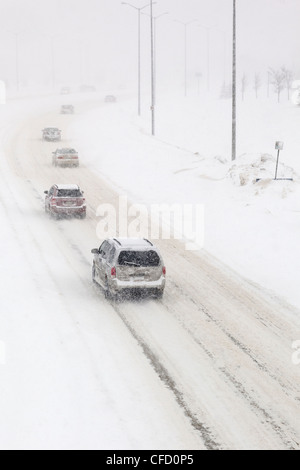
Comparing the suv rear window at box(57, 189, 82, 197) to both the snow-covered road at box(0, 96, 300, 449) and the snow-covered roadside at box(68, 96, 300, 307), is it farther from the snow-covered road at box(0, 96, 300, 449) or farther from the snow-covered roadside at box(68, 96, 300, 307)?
the snow-covered road at box(0, 96, 300, 449)

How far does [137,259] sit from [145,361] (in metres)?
4.72

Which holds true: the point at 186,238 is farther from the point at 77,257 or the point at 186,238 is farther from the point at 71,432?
the point at 71,432

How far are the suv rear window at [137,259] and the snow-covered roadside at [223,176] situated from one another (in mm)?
4375

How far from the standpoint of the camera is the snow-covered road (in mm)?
12273

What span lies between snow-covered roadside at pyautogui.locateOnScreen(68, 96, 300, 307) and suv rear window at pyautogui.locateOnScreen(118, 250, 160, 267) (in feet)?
14.4

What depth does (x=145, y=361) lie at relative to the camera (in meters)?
15.4

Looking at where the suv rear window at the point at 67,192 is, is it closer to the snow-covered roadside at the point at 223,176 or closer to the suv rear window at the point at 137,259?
the snow-covered roadside at the point at 223,176

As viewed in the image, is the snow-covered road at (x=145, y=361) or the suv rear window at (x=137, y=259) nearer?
the snow-covered road at (x=145, y=361)

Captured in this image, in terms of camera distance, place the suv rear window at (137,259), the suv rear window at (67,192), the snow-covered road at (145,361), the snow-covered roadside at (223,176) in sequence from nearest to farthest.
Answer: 1. the snow-covered road at (145,361)
2. the suv rear window at (137,259)
3. the snow-covered roadside at (223,176)
4. the suv rear window at (67,192)

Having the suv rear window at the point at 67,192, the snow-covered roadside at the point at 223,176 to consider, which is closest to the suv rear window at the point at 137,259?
the snow-covered roadside at the point at 223,176

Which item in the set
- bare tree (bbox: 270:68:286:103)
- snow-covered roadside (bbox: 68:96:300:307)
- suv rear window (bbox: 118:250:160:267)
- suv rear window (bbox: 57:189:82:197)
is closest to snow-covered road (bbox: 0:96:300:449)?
suv rear window (bbox: 118:250:160:267)

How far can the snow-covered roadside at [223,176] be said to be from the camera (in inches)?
1009

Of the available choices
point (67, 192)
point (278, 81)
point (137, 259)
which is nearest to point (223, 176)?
point (67, 192)

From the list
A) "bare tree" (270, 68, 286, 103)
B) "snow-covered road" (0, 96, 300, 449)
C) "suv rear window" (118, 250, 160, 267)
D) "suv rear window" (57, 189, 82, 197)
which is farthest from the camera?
"bare tree" (270, 68, 286, 103)
